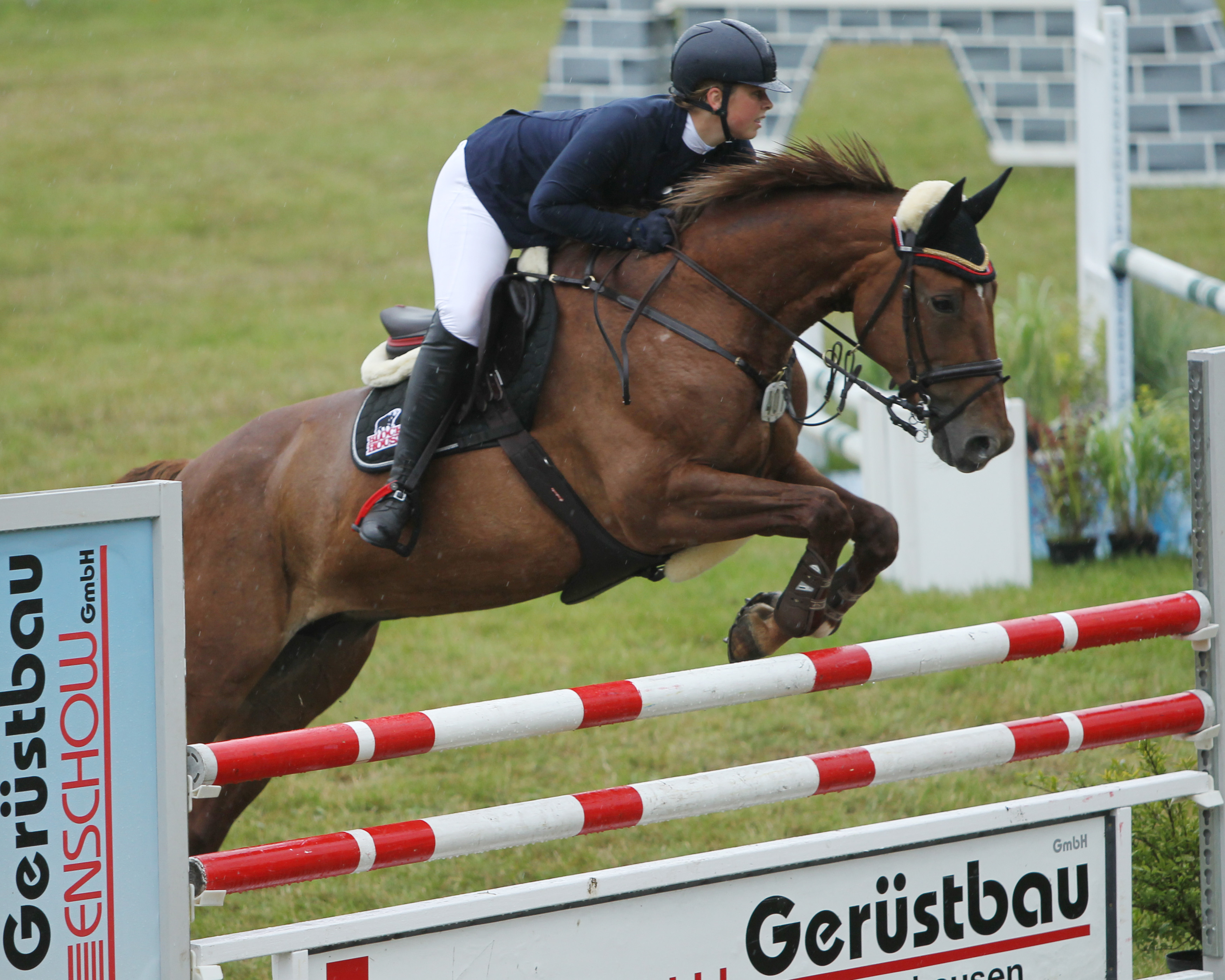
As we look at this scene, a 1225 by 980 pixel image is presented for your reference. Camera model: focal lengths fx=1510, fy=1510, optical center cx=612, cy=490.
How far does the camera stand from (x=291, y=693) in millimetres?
4156

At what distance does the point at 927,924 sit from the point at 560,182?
1716 mm

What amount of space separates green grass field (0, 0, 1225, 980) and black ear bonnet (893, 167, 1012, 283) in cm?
128

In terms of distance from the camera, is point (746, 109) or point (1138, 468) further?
point (1138, 468)

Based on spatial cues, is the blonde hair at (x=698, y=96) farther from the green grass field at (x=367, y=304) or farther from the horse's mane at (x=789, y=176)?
the green grass field at (x=367, y=304)

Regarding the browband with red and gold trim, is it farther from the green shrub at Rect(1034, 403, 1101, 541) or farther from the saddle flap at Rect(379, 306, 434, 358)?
the green shrub at Rect(1034, 403, 1101, 541)

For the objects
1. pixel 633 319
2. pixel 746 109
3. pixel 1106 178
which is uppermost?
pixel 1106 178

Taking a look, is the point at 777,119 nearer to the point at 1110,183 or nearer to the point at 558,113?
the point at 1110,183

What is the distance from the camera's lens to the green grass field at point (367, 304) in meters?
5.20

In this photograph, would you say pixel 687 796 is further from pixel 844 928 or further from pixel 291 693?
pixel 291 693

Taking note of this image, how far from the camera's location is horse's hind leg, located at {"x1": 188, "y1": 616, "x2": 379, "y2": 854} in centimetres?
404

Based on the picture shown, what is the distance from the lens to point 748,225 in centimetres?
345

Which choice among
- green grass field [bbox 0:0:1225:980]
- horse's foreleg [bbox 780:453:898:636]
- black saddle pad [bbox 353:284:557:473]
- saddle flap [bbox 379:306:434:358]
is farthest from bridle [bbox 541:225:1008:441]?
green grass field [bbox 0:0:1225:980]

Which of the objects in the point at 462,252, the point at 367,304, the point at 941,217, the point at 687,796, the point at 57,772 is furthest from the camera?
the point at 367,304

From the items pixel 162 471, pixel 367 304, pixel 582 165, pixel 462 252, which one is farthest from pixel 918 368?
pixel 367 304
